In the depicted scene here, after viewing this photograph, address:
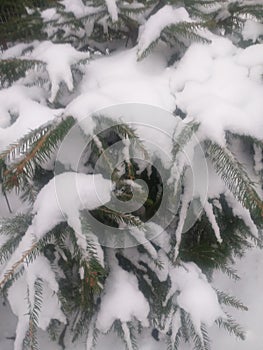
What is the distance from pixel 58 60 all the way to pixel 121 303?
0.98 meters

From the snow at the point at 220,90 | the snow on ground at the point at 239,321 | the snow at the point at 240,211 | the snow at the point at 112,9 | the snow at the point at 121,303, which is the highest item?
the snow at the point at 112,9

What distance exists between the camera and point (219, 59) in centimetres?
153

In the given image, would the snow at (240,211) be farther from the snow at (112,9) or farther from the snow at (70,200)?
the snow at (112,9)

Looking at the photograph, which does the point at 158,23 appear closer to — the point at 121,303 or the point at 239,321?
the point at 121,303

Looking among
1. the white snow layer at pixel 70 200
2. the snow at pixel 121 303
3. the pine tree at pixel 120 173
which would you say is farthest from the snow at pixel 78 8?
the snow at pixel 121 303

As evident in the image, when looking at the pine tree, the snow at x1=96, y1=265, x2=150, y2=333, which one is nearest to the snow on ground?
the pine tree

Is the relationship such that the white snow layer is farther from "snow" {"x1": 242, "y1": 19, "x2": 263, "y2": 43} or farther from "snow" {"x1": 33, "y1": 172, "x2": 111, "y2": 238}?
"snow" {"x1": 242, "y1": 19, "x2": 263, "y2": 43}

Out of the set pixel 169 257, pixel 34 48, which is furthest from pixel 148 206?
pixel 34 48

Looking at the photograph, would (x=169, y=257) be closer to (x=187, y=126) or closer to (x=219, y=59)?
(x=187, y=126)

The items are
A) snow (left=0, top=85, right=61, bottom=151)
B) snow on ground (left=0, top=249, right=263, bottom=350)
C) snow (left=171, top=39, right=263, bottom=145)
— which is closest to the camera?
snow (left=171, top=39, right=263, bottom=145)

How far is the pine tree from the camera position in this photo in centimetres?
122

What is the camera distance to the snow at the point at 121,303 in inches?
55.6

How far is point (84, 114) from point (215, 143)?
447 mm

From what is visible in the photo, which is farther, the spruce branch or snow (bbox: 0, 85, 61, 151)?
snow (bbox: 0, 85, 61, 151)
